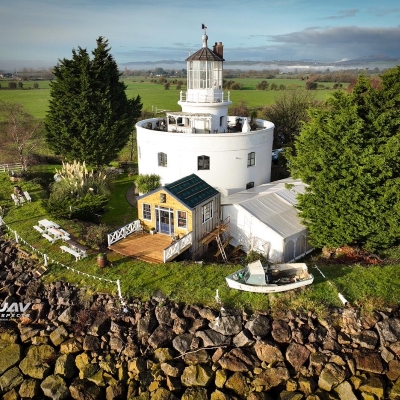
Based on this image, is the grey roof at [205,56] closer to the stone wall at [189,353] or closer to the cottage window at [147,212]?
the cottage window at [147,212]

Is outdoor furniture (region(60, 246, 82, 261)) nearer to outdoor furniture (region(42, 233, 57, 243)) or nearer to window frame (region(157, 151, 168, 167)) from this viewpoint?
outdoor furniture (region(42, 233, 57, 243))

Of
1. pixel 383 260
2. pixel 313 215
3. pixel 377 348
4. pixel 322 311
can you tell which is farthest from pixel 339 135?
pixel 377 348

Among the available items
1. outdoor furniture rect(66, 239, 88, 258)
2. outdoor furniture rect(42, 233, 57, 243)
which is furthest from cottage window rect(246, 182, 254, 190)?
outdoor furniture rect(42, 233, 57, 243)

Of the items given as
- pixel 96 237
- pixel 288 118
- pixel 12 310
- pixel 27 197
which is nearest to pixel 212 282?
pixel 96 237

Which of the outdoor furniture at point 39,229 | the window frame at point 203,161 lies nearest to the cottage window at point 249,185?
the window frame at point 203,161

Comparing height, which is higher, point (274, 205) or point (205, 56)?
point (205, 56)

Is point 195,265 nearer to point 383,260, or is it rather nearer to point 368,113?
point 383,260

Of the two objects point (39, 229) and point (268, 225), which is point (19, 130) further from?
point (268, 225)
